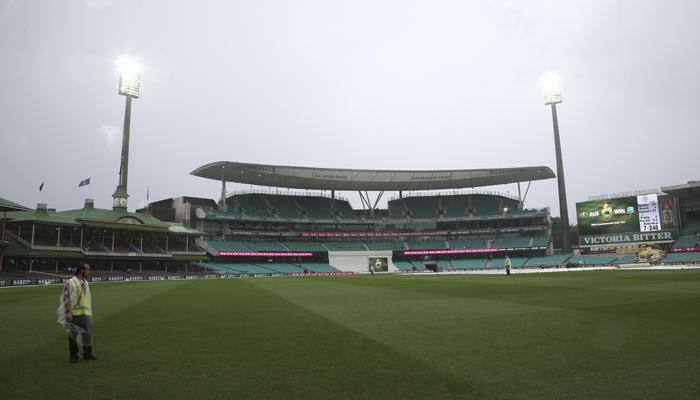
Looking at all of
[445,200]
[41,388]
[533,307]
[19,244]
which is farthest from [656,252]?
[19,244]

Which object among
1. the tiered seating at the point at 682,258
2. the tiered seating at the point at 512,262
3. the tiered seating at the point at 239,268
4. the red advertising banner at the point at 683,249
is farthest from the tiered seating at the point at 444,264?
the red advertising banner at the point at 683,249

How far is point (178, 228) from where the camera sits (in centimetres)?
7056

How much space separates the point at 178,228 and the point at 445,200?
188 ft

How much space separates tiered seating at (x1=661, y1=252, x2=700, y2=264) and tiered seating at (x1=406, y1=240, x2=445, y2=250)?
36361mm

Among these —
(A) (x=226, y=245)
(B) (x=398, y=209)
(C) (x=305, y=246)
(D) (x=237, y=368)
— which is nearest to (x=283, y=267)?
(C) (x=305, y=246)

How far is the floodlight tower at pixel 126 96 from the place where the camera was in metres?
68.4

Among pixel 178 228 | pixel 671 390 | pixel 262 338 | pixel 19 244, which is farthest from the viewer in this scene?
pixel 178 228

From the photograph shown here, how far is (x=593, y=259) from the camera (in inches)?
2689

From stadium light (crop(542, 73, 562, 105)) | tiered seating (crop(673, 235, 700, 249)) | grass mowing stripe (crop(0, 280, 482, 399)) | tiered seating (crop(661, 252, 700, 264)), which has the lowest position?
tiered seating (crop(661, 252, 700, 264))

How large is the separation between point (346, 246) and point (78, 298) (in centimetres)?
7942

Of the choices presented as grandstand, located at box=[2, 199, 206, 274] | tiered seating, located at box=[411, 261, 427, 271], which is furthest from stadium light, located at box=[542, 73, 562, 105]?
grandstand, located at box=[2, 199, 206, 274]

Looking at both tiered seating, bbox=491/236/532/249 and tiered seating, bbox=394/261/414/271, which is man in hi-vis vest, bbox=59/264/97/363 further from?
tiered seating, bbox=491/236/532/249

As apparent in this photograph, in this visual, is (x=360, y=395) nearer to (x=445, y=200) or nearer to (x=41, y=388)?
(x=41, y=388)

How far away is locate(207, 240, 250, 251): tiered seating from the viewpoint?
244 feet
